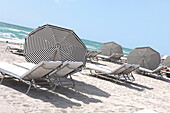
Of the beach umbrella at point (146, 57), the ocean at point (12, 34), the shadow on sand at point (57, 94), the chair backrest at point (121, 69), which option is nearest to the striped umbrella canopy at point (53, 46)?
the shadow on sand at point (57, 94)

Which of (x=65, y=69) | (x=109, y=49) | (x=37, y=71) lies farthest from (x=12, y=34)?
(x=37, y=71)

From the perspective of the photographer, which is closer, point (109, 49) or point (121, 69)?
point (121, 69)

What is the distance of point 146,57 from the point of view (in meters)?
12.6

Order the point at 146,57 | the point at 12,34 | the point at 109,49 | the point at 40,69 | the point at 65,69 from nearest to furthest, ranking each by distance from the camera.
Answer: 1. the point at 40,69
2. the point at 65,69
3. the point at 146,57
4. the point at 109,49
5. the point at 12,34

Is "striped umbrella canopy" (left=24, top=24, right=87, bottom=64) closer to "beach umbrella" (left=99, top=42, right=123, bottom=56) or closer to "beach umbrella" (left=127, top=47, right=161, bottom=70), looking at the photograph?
"beach umbrella" (left=127, top=47, right=161, bottom=70)

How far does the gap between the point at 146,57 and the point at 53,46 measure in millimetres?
7930

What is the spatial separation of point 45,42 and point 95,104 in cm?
295

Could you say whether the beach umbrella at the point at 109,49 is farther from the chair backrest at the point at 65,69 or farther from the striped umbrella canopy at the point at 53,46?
the chair backrest at the point at 65,69

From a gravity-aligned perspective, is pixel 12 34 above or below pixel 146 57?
above

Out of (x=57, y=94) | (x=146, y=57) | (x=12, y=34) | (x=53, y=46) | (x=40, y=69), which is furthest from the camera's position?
(x=12, y=34)

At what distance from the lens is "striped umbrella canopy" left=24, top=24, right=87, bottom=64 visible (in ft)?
20.9

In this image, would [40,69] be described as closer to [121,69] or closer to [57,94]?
[57,94]

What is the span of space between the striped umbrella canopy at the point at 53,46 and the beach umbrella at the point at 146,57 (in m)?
6.93

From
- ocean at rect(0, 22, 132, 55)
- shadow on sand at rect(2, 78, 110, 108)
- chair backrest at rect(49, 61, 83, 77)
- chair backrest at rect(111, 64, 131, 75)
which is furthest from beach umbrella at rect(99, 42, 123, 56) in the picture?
chair backrest at rect(49, 61, 83, 77)
